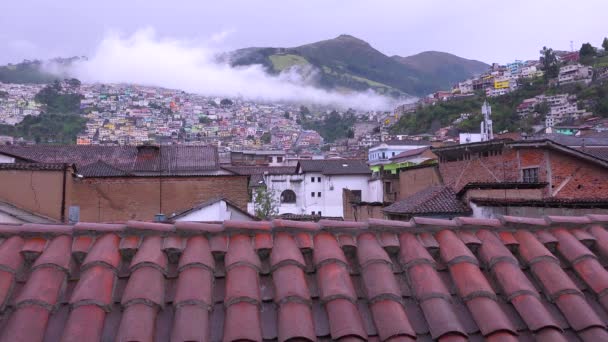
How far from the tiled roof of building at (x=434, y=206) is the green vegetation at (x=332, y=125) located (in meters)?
125

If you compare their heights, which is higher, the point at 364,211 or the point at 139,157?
the point at 139,157

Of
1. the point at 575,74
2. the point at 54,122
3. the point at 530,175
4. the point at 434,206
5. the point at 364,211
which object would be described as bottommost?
the point at 364,211

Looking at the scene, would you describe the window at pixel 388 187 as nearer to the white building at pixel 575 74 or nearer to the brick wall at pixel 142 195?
the brick wall at pixel 142 195

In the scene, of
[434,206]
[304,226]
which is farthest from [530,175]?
[304,226]

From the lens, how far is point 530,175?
19312mm

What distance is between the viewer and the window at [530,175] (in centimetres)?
1906

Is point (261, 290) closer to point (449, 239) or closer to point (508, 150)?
Result: point (449, 239)

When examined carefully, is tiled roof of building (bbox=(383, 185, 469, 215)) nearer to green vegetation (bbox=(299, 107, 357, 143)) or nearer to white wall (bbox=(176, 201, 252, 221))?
white wall (bbox=(176, 201, 252, 221))

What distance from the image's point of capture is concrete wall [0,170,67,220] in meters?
13.8

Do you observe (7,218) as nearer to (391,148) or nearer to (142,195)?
(142,195)

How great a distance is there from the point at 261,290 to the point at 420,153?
43.5 meters

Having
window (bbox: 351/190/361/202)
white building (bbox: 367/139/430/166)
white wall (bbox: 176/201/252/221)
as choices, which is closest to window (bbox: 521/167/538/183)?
white wall (bbox: 176/201/252/221)

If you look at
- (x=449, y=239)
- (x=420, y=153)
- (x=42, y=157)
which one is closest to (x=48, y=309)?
(x=449, y=239)

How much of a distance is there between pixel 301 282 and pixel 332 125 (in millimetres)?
156522
